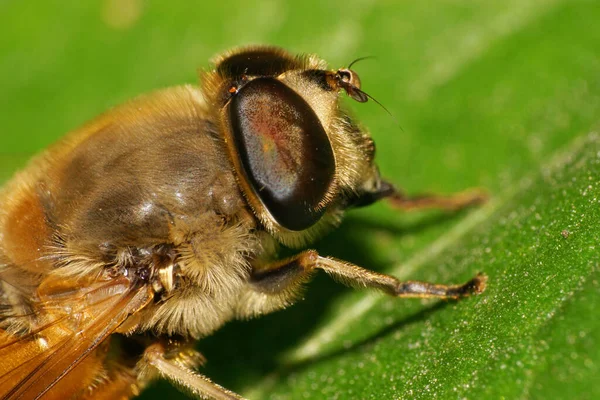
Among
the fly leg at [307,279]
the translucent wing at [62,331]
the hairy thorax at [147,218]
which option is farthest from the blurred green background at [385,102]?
the translucent wing at [62,331]

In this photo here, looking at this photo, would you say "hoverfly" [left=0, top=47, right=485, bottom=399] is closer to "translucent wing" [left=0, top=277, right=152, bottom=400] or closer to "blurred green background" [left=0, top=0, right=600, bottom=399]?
"translucent wing" [left=0, top=277, right=152, bottom=400]

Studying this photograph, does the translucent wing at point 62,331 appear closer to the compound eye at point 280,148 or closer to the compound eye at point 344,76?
the compound eye at point 280,148

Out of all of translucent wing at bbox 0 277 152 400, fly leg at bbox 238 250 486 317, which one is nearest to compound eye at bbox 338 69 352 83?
fly leg at bbox 238 250 486 317

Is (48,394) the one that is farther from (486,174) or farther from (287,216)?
(486,174)

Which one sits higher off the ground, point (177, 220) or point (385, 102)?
point (177, 220)

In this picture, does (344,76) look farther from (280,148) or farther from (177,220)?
(177,220)

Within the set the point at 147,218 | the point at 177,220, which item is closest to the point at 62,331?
the point at 147,218
